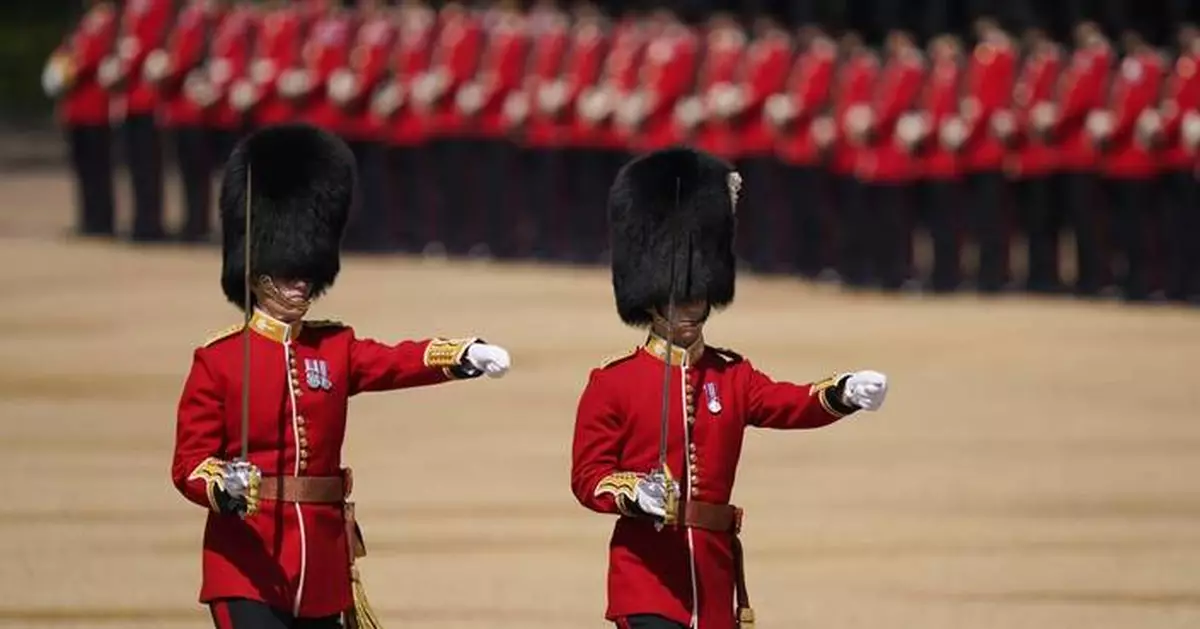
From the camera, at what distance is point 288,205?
260 inches

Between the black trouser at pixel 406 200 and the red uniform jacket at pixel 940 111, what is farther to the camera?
the black trouser at pixel 406 200

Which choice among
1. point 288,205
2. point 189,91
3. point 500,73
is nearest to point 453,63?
point 500,73

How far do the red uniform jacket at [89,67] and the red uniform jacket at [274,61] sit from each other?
2.31 ft

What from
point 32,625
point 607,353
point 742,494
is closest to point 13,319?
point 607,353

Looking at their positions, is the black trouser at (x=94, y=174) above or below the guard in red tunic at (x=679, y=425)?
above

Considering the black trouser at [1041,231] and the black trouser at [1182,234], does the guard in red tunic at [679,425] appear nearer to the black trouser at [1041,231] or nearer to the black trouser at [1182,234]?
the black trouser at [1182,234]

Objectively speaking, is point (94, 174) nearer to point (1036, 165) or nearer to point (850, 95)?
point (850, 95)

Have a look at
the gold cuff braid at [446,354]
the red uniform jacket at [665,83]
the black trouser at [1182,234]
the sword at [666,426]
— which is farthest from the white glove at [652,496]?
the red uniform jacket at [665,83]

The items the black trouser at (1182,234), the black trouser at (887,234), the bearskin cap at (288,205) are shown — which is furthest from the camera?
the black trouser at (887,234)

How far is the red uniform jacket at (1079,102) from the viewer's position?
47.1 feet

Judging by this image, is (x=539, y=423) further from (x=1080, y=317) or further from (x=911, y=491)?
(x=1080, y=317)

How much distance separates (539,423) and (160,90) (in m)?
5.62

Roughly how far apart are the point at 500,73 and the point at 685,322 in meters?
9.82

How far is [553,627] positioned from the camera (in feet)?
27.2
